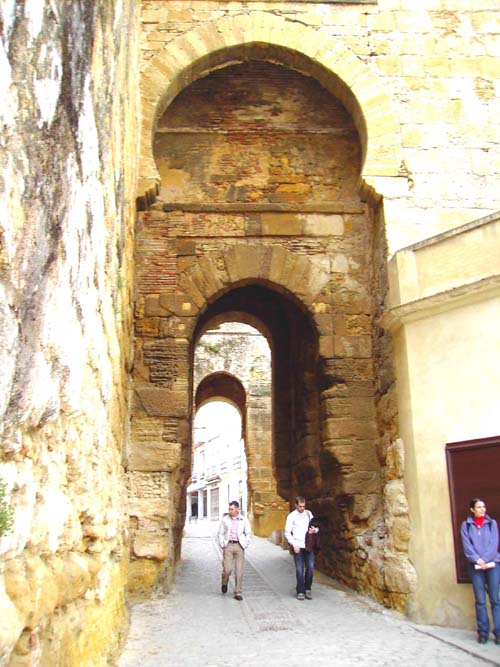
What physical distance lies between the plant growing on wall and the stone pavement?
8.46ft

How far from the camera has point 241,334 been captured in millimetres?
16344

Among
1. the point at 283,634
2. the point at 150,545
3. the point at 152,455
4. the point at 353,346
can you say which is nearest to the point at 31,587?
the point at 283,634

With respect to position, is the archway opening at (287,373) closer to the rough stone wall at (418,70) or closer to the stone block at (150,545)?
the rough stone wall at (418,70)

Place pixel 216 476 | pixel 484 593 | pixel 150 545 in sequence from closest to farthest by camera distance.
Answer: pixel 484 593
pixel 150 545
pixel 216 476

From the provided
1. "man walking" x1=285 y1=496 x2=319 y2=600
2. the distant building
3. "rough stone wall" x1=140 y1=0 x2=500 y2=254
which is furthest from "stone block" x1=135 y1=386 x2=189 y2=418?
the distant building

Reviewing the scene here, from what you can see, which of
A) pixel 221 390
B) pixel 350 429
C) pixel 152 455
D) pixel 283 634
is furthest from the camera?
pixel 221 390

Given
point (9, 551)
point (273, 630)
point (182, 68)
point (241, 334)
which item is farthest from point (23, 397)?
point (241, 334)

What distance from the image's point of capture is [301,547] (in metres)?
6.78

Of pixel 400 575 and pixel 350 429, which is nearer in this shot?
pixel 400 575

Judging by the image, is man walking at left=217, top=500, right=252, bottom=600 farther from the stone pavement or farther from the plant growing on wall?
the plant growing on wall

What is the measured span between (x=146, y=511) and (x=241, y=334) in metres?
10.2

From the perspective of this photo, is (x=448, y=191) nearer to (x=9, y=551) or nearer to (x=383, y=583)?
(x=383, y=583)

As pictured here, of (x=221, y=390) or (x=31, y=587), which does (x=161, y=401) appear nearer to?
(x=31, y=587)

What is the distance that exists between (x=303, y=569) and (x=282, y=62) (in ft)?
19.0
